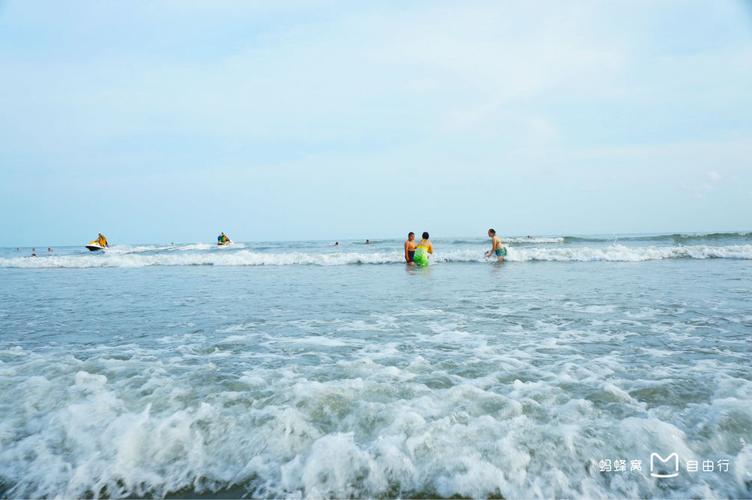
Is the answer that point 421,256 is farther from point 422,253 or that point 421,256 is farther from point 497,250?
point 497,250

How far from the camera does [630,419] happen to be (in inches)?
131

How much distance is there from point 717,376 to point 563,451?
2423 mm

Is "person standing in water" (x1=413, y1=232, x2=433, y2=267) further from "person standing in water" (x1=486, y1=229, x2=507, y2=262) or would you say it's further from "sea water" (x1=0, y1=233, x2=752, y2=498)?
"sea water" (x1=0, y1=233, x2=752, y2=498)

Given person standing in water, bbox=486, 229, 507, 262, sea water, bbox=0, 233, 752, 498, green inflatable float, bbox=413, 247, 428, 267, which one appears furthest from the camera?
person standing in water, bbox=486, 229, 507, 262

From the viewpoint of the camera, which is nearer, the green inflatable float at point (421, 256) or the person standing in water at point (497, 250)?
the green inflatable float at point (421, 256)

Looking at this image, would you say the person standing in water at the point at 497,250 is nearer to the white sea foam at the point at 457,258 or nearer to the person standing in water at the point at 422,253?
the white sea foam at the point at 457,258

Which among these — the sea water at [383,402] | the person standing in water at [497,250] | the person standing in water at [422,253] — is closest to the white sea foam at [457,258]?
the person standing in water at [497,250]

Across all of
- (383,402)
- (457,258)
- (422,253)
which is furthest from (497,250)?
(383,402)

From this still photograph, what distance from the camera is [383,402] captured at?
3.78 metres

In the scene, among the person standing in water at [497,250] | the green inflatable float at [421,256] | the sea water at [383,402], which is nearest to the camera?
the sea water at [383,402]

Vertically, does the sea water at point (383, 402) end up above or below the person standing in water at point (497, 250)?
below

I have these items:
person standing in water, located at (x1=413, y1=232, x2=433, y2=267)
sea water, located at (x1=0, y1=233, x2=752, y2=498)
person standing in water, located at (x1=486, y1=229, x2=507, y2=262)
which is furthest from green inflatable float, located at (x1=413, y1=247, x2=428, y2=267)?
sea water, located at (x1=0, y1=233, x2=752, y2=498)

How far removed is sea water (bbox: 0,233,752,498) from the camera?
9.04 feet

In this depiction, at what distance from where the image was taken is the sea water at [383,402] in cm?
276
